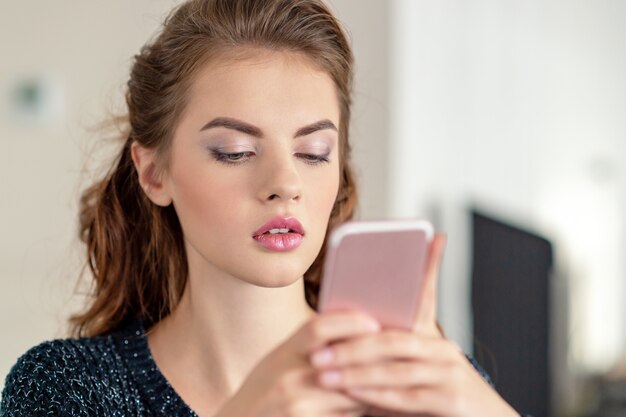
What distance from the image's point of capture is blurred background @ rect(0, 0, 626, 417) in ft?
8.15

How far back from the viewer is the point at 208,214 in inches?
49.8

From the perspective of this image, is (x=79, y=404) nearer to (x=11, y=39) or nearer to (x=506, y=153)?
(x=11, y=39)

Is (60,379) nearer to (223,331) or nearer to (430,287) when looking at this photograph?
(223,331)

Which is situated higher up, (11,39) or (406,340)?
(11,39)

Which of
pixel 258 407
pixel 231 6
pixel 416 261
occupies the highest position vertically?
pixel 231 6

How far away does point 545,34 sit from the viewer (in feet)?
15.4

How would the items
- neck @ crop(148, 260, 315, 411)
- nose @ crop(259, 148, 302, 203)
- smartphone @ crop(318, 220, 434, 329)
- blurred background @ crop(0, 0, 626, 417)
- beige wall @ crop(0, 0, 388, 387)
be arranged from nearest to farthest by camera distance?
smartphone @ crop(318, 220, 434, 329)
nose @ crop(259, 148, 302, 203)
neck @ crop(148, 260, 315, 411)
blurred background @ crop(0, 0, 626, 417)
beige wall @ crop(0, 0, 388, 387)

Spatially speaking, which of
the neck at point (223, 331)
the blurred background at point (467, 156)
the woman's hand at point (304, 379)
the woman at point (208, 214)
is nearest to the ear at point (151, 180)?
the woman at point (208, 214)

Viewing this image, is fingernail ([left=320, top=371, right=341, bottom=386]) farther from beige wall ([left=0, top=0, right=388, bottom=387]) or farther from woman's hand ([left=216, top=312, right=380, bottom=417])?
beige wall ([left=0, top=0, right=388, bottom=387])

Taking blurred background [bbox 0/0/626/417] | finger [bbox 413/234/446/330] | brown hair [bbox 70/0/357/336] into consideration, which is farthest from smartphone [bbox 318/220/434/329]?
blurred background [bbox 0/0/626/417]

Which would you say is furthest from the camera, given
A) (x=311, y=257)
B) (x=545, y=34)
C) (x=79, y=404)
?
(x=545, y=34)

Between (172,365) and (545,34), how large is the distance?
11.9 feet

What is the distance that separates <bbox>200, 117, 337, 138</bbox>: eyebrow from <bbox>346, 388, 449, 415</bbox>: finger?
1.57 feet

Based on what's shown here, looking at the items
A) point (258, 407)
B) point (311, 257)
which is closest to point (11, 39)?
point (311, 257)
